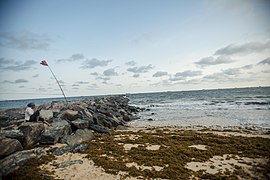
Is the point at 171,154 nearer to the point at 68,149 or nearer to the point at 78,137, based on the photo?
the point at 68,149

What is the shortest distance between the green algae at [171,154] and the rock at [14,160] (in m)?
2.16

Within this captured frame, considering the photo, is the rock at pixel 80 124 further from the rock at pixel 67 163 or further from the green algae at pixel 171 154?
the rock at pixel 67 163

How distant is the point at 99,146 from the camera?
7.91 meters

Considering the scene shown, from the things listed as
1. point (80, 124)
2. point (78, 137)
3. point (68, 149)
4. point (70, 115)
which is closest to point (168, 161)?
point (68, 149)

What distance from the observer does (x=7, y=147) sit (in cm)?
620

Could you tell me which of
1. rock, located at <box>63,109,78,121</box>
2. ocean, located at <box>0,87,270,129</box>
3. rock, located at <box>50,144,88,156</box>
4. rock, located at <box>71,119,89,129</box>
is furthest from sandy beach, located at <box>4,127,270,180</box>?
ocean, located at <box>0,87,270,129</box>

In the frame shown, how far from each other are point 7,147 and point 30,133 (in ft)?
5.17

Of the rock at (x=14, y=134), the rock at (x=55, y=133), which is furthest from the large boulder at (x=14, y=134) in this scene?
the rock at (x=55, y=133)

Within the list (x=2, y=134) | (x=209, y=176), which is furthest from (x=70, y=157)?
(x=209, y=176)

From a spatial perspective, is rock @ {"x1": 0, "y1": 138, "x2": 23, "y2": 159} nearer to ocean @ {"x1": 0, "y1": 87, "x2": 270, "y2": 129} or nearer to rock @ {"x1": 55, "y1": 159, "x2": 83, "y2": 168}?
rock @ {"x1": 55, "y1": 159, "x2": 83, "y2": 168}

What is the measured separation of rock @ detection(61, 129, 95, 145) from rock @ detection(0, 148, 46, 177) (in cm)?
158

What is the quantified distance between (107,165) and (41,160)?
2578mm

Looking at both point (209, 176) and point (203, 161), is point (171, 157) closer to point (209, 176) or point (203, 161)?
point (203, 161)

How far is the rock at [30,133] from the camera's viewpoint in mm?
7523
